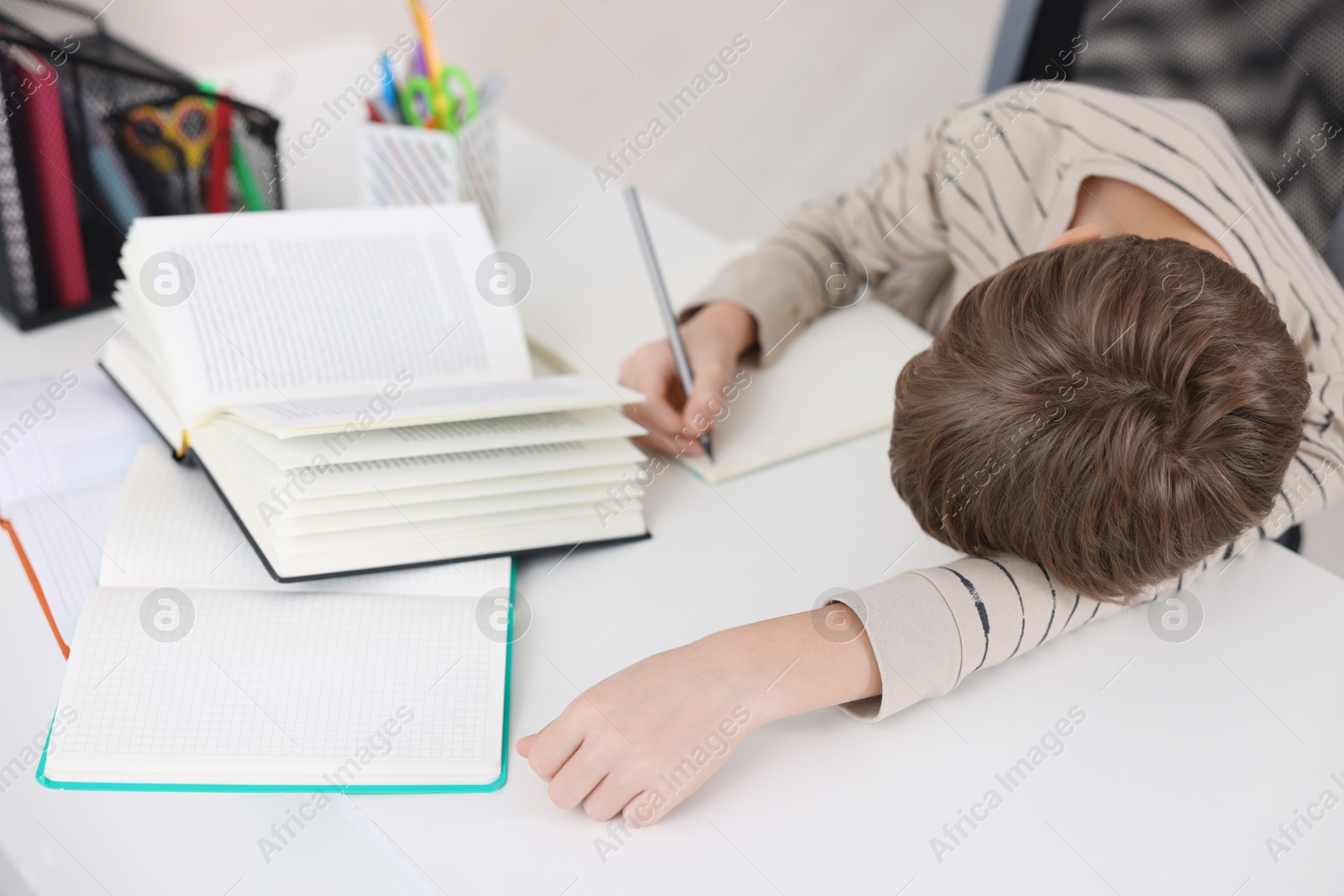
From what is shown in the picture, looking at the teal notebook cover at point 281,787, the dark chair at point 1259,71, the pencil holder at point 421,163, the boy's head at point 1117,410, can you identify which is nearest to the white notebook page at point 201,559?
the teal notebook cover at point 281,787

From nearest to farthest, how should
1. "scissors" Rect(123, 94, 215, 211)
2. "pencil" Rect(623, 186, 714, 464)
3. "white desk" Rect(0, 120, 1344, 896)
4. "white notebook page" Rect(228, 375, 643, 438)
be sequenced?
1. "white desk" Rect(0, 120, 1344, 896)
2. "white notebook page" Rect(228, 375, 643, 438)
3. "pencil" Rect(623, 186, 714, 464)
4. "scissors" Rect(123, 94, 215, 211)

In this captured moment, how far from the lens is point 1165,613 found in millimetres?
740

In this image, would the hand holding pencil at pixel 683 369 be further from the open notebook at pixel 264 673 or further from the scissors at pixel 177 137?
the scissors at pixel 177 137

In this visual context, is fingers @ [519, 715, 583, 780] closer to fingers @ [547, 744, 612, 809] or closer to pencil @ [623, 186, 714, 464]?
fingers @ [547, 744, 612, 809]

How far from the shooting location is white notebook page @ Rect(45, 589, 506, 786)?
0.59 meters

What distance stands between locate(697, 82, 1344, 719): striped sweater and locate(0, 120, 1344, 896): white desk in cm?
4

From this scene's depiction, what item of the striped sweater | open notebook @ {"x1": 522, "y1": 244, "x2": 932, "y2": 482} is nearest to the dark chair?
the striped sweater

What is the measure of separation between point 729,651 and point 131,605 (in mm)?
379

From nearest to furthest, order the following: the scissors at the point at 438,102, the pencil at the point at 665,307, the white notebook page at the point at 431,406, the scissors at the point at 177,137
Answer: the white notebook page at the point at 431,406, the pencil at the point at 665,307, the scissors at the point at 177,137, the scissors at the point at 438,102

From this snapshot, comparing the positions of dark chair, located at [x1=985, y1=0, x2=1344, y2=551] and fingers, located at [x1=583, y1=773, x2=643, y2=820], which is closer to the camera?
fingers, located at [x1=583, y1=773, x2=643, y2=820]

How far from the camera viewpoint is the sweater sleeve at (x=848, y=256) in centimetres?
99

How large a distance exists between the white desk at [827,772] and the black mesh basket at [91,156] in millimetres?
105

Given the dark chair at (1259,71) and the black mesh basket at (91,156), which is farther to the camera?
the dark chair at (1259,71)

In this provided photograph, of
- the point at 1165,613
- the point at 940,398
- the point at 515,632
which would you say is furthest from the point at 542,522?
the point at 1165,613
